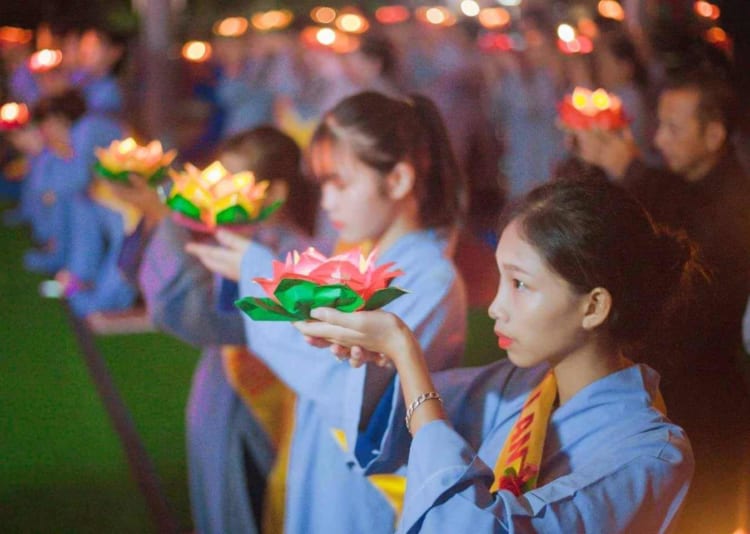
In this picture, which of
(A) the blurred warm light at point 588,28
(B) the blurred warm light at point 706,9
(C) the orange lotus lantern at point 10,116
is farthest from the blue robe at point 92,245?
(B) the blurred warm light at point 706,9

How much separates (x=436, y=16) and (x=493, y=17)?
228 mm

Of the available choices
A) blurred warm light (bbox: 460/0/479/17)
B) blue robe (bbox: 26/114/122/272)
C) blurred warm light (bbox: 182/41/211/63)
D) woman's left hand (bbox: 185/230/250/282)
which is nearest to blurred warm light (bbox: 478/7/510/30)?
blurred warm light (bbox: 460/0/479/17)

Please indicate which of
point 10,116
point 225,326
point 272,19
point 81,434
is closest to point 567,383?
point 225,326

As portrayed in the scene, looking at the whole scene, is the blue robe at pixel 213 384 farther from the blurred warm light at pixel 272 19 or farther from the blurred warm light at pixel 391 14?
the blurred warm light at pixel 272 19

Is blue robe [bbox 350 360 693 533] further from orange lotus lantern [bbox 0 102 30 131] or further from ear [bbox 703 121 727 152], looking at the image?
orange lotus lantern [bbox 0 102 30 131]

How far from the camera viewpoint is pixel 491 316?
1.15 metres

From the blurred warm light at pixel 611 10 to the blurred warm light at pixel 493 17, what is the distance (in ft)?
5.07

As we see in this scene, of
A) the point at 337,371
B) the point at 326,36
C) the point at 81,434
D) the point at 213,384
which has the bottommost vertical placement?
the point at 81,434

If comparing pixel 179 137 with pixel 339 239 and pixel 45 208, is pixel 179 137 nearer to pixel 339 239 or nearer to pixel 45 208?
pixel 339 239

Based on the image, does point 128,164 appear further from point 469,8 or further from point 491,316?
point 469,8

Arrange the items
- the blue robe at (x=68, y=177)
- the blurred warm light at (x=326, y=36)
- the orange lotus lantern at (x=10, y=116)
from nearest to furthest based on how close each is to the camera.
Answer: the blurred warm light at (x=326, y=36)
the orange lotus lantern at (x=10, y=116)
the blue robe at (x=68, y=177)

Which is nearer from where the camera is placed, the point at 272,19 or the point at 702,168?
the point at 702,168

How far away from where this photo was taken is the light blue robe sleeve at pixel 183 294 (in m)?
1.75

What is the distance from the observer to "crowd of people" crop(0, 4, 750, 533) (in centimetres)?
107
